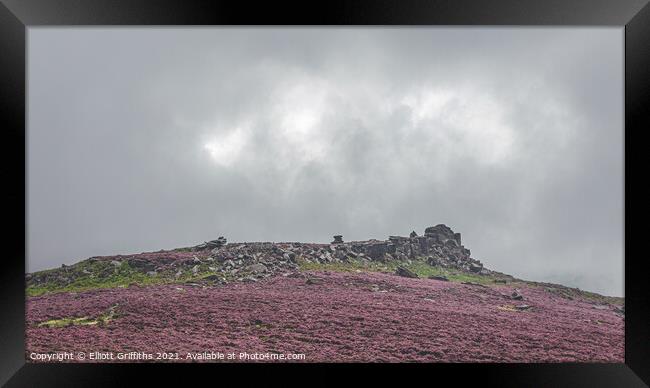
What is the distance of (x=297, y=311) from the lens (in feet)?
34.0

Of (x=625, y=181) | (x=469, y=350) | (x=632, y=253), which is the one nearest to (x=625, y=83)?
(x=625, y=181)

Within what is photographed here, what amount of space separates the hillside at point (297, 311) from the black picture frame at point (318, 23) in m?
2.17

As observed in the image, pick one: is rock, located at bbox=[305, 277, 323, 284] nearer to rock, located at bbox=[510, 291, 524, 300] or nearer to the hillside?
the hillside

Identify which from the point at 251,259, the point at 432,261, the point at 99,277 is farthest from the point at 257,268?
the point at 432,261

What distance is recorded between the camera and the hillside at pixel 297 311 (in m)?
8.02

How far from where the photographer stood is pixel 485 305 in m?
13.0

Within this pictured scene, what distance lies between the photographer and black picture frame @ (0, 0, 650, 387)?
4922 millimetres

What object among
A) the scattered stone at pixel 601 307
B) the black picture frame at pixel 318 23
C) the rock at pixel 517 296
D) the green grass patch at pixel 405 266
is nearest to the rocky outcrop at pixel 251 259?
the green grass patch at pixel 405 266

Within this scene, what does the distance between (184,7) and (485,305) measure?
13.6 meters

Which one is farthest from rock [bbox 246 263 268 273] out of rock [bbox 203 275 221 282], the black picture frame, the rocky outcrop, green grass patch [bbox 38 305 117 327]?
the black picture frame

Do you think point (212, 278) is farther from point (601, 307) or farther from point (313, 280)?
point (601, 307)

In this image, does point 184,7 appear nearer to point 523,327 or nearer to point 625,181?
point 625,181

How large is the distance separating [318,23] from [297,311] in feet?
26.7

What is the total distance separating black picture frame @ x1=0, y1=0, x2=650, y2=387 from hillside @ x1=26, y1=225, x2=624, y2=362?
7.11ft
